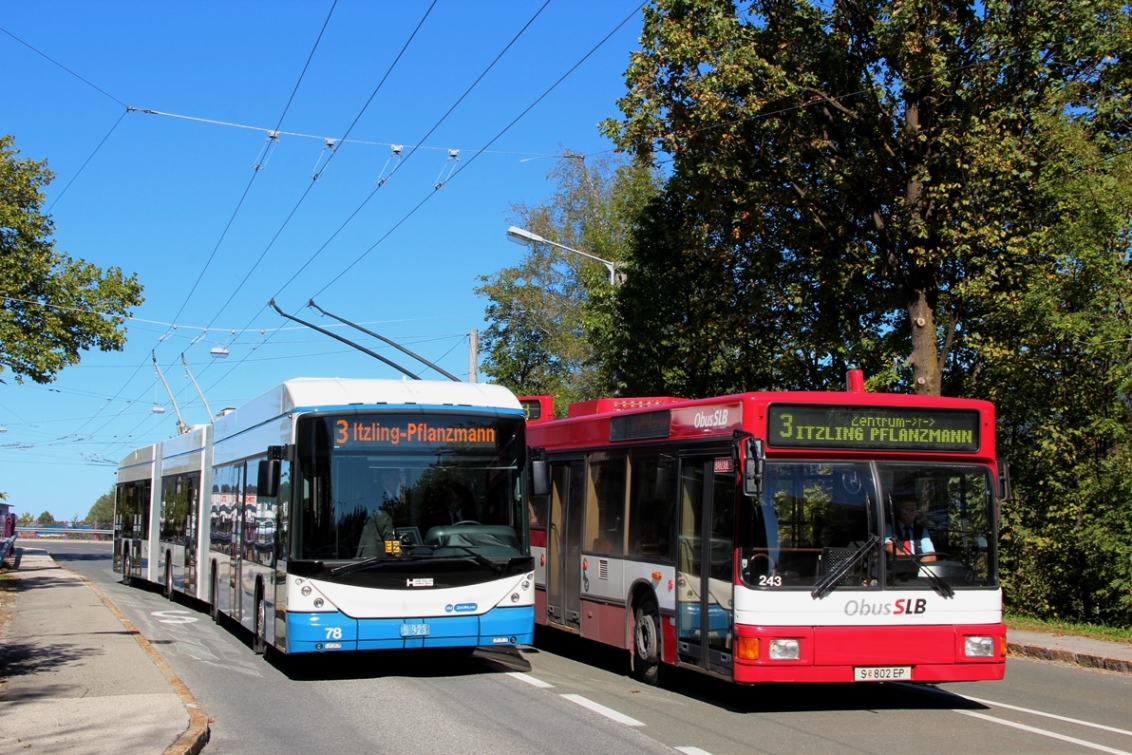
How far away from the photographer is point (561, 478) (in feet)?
50.0

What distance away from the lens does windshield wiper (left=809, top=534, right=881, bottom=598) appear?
10281 millimetres

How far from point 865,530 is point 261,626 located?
23.2ft

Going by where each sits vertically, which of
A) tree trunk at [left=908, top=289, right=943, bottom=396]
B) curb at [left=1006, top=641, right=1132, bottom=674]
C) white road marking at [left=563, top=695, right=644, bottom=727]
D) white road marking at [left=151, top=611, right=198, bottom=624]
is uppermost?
tree trunk at [left=908, top=289, right=943, bottom=396]

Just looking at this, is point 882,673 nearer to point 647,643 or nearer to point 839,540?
point 839,540

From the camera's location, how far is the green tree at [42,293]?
108ft

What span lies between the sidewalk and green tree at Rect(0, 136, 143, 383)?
15.0 metres

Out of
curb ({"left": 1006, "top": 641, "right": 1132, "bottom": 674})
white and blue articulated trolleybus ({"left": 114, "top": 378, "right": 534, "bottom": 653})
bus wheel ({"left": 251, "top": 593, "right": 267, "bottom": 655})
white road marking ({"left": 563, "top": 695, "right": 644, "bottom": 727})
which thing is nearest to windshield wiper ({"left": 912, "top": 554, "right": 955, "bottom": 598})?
white road marking ({"left": 563, "top": 695, "right": 644, "bottom": 727})

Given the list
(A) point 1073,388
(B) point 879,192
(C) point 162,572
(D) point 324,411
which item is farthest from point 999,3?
(C) point 162,572

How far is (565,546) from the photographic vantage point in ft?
49.3

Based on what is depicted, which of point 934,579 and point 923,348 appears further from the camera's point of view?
point 923,348

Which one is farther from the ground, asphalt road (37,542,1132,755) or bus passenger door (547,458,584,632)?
bus passenger door (547,458,584,632)

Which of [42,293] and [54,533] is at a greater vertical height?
[42,293]

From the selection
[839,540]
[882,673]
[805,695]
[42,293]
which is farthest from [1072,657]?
[42,293]

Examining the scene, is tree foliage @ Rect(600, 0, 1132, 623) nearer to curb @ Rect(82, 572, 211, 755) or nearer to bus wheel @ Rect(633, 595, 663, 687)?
bus wheel @ Rect(633, 595, 663, 687)
